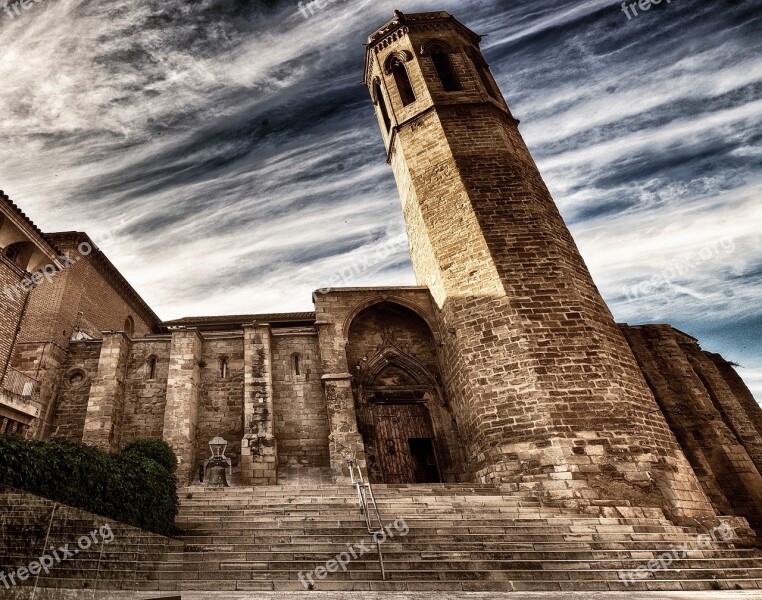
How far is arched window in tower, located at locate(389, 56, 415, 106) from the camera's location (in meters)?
17.5

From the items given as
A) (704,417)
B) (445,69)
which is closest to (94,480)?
(704,417)

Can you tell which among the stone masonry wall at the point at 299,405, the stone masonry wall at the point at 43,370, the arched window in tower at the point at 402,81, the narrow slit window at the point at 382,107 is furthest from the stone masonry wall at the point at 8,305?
the narrow slit window at the point at 382,107

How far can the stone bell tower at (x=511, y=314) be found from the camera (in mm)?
9875

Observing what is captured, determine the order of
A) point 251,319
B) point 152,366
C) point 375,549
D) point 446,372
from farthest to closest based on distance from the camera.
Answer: point 251,319 < point 152,366 < point 446,372 < point 375,549

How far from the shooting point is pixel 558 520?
832 centimetres

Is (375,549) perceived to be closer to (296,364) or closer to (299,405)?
(299,405)

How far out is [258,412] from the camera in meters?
12.9

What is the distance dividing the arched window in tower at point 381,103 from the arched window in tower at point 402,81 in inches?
35.9

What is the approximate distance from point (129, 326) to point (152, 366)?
7573 millimetres

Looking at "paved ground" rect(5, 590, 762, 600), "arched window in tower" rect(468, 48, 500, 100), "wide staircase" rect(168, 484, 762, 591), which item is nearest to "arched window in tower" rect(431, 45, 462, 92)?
"arched window in tower" rect(468, 48, 500, 100)

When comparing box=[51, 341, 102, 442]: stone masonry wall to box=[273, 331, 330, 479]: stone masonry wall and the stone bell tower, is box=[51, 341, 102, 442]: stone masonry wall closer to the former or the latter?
box=[273, 331, 330, 479]: stone masonry wall

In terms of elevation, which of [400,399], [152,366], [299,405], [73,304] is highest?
[73,304]

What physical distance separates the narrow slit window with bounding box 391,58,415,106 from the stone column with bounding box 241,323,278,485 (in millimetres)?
10828

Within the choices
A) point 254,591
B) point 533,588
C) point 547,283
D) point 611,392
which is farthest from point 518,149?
point 254,591
